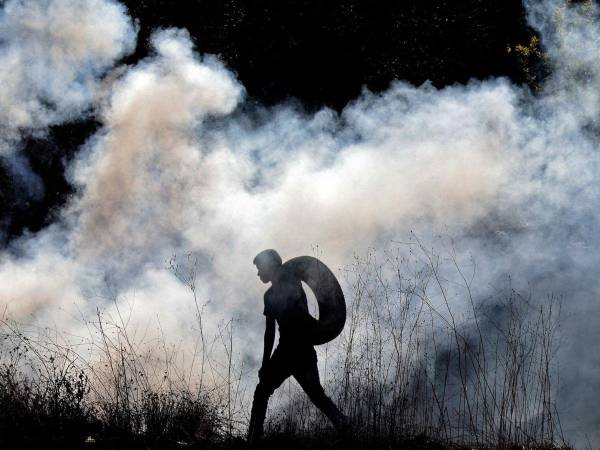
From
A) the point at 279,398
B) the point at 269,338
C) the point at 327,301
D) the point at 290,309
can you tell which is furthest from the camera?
the point at 279,398

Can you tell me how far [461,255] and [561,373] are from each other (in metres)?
2.17

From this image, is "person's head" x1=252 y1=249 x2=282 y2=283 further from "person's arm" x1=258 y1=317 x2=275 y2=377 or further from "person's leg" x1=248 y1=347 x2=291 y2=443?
"person's leg" x1=248 y1=347 x2=291 y2=443

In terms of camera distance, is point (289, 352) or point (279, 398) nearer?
point (289, 352)

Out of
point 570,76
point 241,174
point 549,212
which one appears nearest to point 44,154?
point 241,174

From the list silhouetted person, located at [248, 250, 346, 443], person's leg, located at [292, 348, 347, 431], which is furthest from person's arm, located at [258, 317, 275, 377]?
person's leg, located at [292, 348, 347, 431]

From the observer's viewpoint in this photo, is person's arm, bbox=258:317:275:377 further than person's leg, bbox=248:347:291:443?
Yes

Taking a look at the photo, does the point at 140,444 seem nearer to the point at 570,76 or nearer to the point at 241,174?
the point at 241,174

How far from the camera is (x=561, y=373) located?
838 centimetres

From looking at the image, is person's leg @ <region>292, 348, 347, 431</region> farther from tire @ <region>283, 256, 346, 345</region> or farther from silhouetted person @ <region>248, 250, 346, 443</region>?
tire @ <region>283, 256, 346, 345</region>

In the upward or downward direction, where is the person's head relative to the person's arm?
upward

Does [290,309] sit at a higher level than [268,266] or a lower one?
lower

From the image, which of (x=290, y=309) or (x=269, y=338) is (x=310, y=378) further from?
(x=290, y=309)

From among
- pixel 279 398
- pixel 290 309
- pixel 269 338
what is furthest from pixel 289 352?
pixel 279 398

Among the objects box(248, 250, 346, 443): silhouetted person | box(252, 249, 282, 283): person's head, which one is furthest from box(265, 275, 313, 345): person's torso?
box(252, 249, 282, 283): person's head
